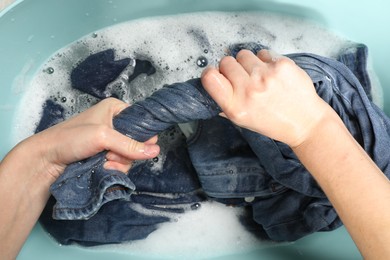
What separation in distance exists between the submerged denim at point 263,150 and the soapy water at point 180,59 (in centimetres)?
8

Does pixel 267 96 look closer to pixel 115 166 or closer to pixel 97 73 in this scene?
pixel 115 166

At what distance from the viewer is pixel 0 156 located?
1.01 meters

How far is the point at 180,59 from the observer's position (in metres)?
1.08

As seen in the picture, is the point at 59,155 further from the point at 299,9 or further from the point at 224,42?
the point at 299,9

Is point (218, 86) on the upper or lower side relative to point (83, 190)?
upper

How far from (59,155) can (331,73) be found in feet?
1.55

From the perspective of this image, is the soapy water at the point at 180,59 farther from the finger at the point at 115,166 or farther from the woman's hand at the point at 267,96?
the woman's hand at the point at 267,96

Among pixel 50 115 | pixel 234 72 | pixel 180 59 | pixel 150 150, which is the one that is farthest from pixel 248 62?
pixel 50 115

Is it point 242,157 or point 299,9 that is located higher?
point 299,9

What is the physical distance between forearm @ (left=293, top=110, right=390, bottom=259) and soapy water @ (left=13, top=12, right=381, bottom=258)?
1.34 ft

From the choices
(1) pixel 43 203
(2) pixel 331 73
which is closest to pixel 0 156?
(1) pixel 43 203

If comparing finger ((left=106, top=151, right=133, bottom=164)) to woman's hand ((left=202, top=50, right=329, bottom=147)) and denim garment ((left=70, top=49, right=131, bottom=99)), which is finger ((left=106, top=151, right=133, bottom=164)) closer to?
woman's hand ((left=202, top=50, right=329, bottom=147))

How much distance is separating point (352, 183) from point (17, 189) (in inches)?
21.4

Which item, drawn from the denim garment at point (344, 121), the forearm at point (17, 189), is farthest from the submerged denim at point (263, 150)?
the forearm at point (17, 189)
